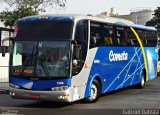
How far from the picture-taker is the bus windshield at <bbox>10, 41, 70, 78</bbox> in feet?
41.9

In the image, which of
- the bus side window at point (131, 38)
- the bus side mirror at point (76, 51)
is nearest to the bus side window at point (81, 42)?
the bus side mirror at point (76, 51)

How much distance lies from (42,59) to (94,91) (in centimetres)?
256

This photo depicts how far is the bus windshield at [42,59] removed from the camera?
41.9 ft

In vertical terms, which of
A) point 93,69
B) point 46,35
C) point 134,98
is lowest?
point 134,98

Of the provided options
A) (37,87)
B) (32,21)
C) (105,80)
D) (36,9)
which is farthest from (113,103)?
(36,9)

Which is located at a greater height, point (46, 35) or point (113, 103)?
point (46, 35)

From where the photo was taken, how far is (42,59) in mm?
12945

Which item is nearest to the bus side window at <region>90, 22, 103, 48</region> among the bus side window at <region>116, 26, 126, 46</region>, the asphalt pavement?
the bus side window at <region>116, 26, 126, 46</region>

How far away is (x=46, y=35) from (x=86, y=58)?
1598 millimetres

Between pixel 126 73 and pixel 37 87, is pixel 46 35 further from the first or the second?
pixel 126 73

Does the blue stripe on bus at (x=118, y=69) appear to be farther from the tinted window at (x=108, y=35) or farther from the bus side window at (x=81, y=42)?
the bus side window at (x=81, y=42)

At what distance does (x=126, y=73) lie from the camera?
57.5 ft

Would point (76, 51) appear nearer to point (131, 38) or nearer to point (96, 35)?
point (96, 35)

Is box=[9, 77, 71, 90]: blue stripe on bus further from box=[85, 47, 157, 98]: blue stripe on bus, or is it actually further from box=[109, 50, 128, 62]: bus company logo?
box=[109, 50, 128, 62]: bus company logo
